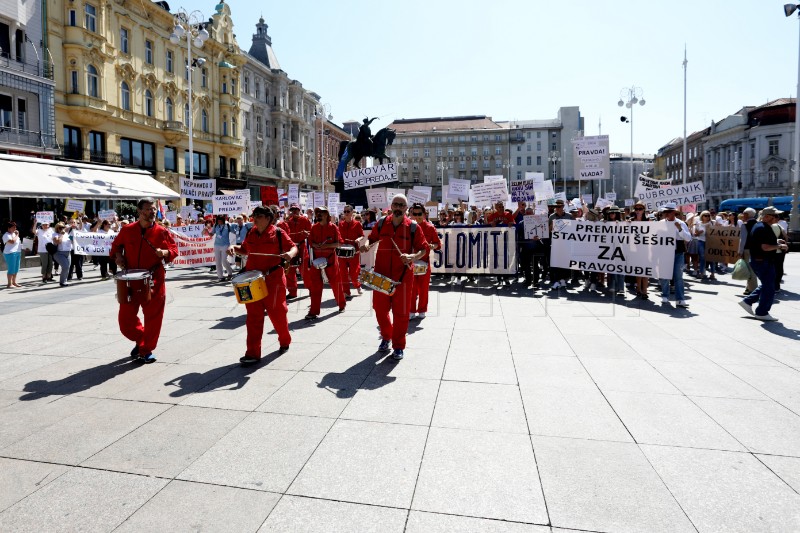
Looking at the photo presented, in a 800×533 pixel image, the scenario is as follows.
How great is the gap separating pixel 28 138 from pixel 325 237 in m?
26.0

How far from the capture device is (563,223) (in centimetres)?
1099

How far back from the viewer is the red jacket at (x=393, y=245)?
6156mm

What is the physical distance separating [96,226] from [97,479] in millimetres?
15352

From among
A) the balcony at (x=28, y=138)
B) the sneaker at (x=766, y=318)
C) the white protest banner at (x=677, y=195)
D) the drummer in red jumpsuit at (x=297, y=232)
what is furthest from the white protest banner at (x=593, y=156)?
the balcony at (x=28, y=138)

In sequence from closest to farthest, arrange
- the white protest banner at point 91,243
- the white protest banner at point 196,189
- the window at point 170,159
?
the white protest banner at point 91,243, the white protest banner at point 196,189, the window at point 170,159

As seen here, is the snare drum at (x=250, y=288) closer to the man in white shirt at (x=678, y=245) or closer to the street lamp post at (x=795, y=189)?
the man in white shirt at (x=678, y=245)

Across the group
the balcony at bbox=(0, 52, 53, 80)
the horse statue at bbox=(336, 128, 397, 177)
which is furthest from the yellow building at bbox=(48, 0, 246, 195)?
the horse statue at bbox=(336, 128, 397, 177)

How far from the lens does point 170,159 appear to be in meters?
41.5

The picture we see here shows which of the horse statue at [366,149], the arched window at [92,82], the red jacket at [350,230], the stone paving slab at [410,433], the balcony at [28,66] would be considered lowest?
the stone paving slab at [410,433]

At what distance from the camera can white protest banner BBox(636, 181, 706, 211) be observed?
15.4 meters

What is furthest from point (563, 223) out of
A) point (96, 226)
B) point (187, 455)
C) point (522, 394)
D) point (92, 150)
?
point (92, 150)

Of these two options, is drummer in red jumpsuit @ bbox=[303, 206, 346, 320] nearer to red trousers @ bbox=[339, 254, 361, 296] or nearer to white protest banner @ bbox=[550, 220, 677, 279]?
red trousers @ bbox=[339, 254, 361, 296]

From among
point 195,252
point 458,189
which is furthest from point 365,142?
point 195,252

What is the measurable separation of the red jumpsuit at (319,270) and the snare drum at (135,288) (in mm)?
2934
